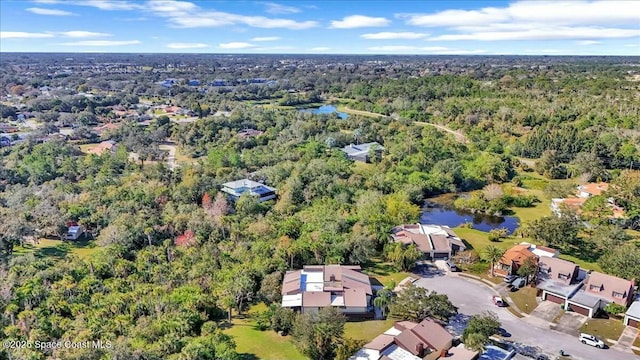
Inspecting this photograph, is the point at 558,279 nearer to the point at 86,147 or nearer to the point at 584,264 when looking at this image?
the point at 584,264

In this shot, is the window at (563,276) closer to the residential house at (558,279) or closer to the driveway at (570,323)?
the residential house at (558,279)

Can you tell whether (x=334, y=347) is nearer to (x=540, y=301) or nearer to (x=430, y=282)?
(x=430, y=282)

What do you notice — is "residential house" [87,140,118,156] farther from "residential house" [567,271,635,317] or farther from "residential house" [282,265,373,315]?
"residential house" [567,271,635,317]

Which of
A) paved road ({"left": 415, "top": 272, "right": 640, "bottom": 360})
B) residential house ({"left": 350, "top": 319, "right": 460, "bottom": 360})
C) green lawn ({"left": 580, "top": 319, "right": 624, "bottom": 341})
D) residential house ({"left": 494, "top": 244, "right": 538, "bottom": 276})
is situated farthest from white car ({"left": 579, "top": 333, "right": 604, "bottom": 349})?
residential house ({"left": 494, "top": 244, "right": 538, "bottom": 276})

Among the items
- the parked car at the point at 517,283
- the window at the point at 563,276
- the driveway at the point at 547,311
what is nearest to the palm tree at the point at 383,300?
the driveway at the point at 547,311

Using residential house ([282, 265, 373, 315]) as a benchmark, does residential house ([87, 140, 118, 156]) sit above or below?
above

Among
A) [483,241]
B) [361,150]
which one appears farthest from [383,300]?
[361,150]
